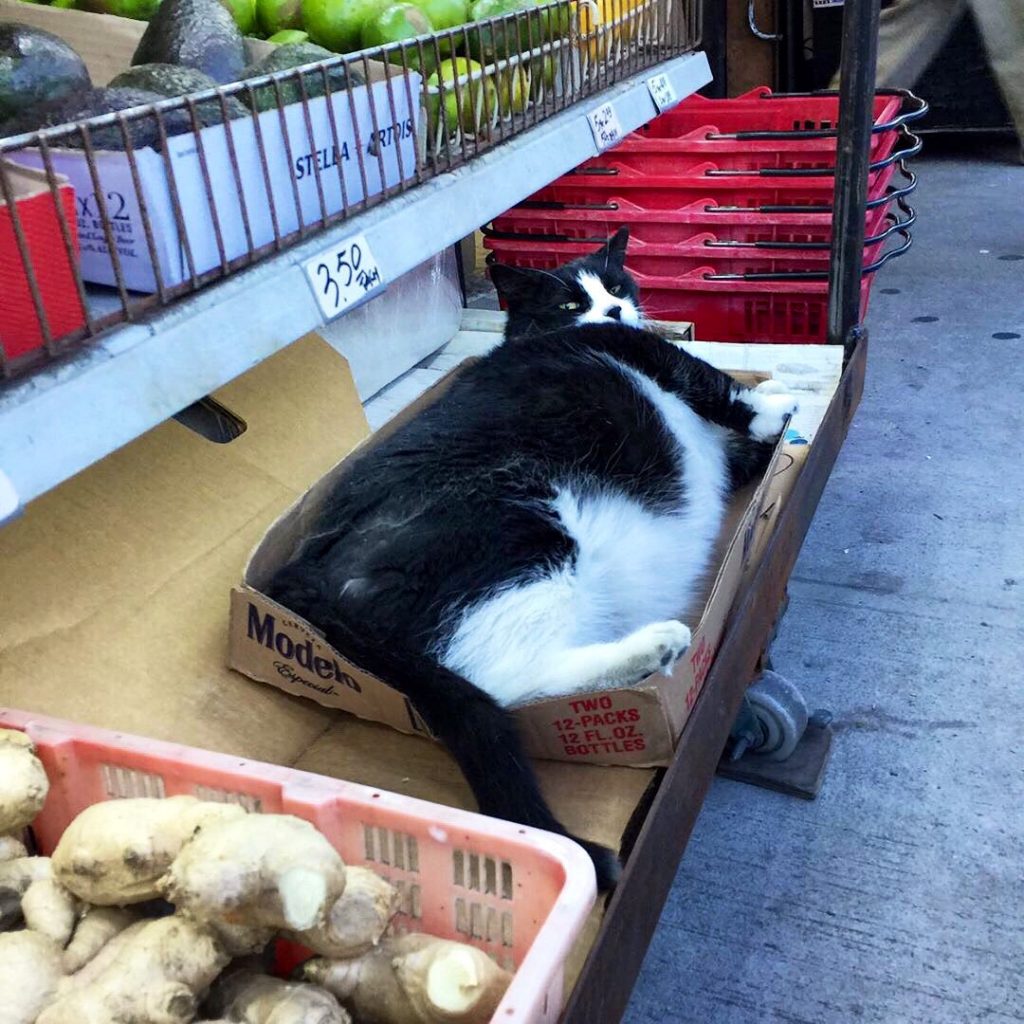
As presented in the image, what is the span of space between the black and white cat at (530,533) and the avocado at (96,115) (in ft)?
1.34

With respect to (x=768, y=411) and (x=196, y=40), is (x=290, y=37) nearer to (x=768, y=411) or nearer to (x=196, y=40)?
(x=196, y=40)

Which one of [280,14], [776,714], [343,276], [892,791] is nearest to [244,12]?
[280,14]

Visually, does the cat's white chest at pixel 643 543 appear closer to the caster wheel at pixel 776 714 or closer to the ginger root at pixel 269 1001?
the caster wheel at pixel 776 714

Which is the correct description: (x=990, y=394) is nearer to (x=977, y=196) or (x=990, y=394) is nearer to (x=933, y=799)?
(x=933, y=799)

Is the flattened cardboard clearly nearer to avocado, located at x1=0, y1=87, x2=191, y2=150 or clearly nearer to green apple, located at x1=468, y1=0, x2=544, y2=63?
avocado, located at x1=0, y1=87, x2=191, y2=150

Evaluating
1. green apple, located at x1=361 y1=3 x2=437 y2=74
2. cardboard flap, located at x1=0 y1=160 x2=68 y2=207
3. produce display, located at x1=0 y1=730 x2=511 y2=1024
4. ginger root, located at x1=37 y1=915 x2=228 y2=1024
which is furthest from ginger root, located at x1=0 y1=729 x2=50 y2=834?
green apple, located at x1=361 y1=3 x2=437 y2=74

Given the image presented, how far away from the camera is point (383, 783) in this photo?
0.91 m

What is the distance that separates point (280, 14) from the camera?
122cm

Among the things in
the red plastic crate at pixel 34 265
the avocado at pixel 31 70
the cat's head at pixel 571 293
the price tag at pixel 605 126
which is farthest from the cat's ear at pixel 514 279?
the red plastic crate at pixel 34 265

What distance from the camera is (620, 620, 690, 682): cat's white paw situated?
2.88ft

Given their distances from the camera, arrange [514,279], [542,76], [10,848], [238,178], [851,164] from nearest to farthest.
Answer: [10,848]
[238,178]
[542,76]
[851,164]
[514,279]

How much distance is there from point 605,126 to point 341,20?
1.34 feet

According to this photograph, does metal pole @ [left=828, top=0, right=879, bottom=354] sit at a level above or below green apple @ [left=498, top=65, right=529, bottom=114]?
below

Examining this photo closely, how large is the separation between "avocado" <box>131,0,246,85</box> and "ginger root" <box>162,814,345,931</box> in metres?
0.71
